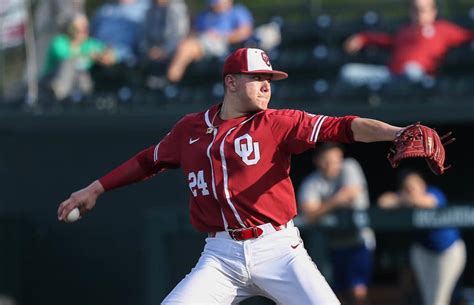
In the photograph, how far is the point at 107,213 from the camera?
1040 cm

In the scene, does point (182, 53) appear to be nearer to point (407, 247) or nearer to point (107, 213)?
point (107, 213)

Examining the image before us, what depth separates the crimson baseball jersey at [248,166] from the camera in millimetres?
5379

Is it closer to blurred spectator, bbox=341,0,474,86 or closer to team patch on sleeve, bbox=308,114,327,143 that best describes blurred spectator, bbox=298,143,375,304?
blurred spectator, bbox=341,0,474,86

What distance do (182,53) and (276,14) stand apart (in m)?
1.55

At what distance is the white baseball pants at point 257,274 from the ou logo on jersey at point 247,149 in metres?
0.32

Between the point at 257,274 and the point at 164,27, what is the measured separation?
5680 millimetres

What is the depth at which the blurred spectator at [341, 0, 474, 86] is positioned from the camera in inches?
386

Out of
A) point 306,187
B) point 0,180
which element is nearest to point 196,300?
point 306,187

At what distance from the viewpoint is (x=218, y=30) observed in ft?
35.0

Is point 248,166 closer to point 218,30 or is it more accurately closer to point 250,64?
point 250,64

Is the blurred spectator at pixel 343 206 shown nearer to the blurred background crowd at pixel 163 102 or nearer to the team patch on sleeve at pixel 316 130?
the blurred background crowd at pixel 163 102

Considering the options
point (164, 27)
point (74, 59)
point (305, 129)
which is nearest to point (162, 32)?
point (164, 27)

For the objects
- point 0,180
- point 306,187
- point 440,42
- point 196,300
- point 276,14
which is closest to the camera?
point 196,300

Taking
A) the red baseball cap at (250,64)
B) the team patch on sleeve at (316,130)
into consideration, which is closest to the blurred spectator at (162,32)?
the red baseball cap at (250,64)
